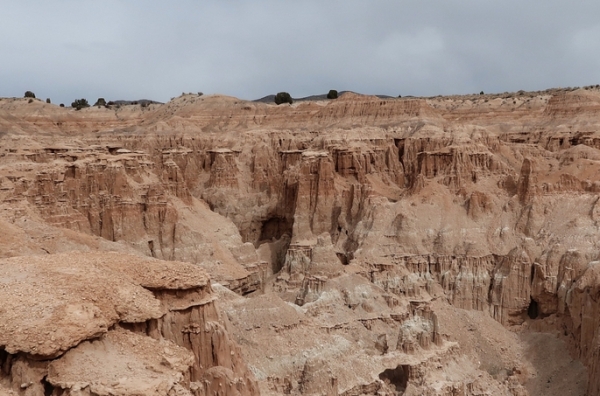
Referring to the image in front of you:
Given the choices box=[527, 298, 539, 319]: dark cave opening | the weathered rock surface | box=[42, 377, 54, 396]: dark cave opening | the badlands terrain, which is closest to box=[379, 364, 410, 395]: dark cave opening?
the badlands terrain

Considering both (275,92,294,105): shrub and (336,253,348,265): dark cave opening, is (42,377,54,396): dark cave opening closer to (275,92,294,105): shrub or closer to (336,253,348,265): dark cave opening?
(336,253,348,265): dark cave opening

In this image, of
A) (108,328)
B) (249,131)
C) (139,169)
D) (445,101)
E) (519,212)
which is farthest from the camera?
(445,101)

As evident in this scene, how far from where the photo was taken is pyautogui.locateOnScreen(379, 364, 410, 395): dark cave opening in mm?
25634

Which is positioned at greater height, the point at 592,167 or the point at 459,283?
the point at 592,167

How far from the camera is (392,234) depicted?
38.4 metres

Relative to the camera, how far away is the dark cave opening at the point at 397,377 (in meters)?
25.6

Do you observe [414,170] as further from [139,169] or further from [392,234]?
[139,169]

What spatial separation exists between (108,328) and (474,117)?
64.6 metres

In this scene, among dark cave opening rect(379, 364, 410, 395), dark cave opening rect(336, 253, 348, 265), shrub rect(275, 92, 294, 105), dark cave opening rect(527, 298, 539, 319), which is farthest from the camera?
shrub rect(275, 92, 294, 105)

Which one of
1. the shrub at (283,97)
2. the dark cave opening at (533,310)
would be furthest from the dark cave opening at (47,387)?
Result: the shrub at (283,97)

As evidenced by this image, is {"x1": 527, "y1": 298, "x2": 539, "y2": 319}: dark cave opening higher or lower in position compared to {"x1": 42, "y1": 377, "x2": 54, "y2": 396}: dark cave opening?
lower

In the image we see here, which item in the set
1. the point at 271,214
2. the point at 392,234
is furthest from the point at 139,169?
the point at 392,234

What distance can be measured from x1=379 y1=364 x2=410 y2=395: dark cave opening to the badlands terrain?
0.37ft

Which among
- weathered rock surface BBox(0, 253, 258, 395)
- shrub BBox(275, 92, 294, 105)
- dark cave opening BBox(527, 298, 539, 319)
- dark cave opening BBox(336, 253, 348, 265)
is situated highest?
shrub BBox(275, 92, 294, 105)
